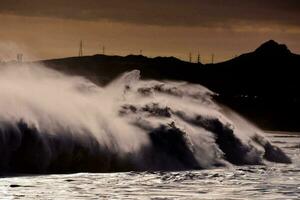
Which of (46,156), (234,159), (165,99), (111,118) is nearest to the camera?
(46,156)

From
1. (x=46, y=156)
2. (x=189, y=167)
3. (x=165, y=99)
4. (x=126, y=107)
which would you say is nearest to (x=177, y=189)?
(x=46, y=156)

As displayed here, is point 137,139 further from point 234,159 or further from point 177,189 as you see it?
point 177,189

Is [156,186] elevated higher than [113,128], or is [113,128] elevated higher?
[113,128]

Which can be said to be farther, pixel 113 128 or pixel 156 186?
pixel 113 128

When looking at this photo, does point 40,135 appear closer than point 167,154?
Yes

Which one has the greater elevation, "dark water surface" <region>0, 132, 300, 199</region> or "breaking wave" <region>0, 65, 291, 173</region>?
"breaking wave" <region>0, 65, 291, 173</region>

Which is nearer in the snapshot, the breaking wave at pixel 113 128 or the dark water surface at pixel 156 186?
the dark water surface at pixel 156 186

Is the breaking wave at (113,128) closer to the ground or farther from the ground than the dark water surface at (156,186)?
farther from the ground

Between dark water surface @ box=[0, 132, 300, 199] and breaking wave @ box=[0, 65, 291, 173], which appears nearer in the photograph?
dark water surface @ box=[0, 132, 300, 199]
